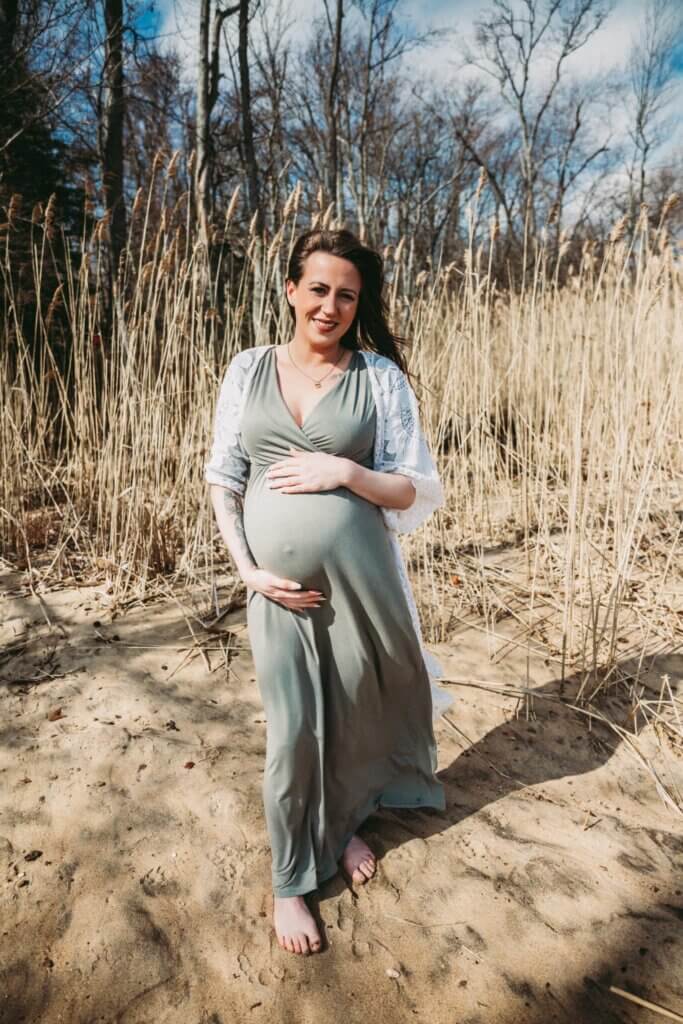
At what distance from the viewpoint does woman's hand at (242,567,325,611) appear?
98cm

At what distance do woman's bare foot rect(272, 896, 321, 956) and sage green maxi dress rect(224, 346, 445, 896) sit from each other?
2 cm

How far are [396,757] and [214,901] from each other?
42 cm

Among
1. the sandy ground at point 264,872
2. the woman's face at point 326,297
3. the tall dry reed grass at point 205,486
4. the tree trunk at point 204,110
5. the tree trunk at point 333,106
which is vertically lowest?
the sandy ground at point 264,872

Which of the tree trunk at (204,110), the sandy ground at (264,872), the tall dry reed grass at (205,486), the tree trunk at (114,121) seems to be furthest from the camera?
the tree trunk at (114,121)

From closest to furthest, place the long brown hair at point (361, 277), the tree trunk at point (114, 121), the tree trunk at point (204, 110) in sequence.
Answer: the long brown hair at point (361, 277) < the tree trunk at point (204, 110) < the tree trunk at point (114, 121)

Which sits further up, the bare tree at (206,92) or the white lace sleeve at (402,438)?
the bare tree at (206,92)

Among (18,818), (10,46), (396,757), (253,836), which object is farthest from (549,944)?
(10,46)

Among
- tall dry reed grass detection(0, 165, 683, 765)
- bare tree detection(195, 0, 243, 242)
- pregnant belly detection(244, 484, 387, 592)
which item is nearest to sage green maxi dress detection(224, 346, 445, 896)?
pregnant belly detection(244, 484, 387, 592)

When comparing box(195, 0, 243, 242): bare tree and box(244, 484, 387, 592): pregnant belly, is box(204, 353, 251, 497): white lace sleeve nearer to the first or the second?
box(244, 484, 387, 592): pregnant belly

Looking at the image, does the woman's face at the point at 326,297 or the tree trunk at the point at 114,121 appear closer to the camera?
the woman's face at the point at 326,297

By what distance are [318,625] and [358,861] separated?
0.48 metres

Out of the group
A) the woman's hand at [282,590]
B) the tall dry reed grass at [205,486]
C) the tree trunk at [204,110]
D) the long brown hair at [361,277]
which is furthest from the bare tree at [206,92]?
the woman's hand at [282,590]

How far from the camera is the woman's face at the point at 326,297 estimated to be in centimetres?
102

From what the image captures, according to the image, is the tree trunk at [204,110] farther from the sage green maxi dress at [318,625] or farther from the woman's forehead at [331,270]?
the sage green maxi dress at [318,625]
